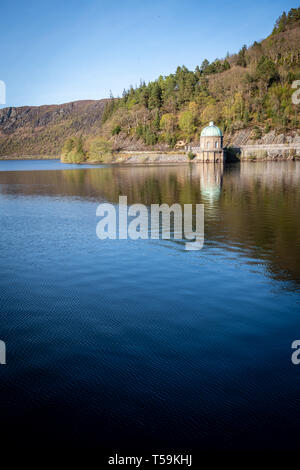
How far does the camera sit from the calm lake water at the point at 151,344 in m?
6.99

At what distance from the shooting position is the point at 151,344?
10055 mm

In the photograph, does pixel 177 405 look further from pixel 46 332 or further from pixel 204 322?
pixel 46 332

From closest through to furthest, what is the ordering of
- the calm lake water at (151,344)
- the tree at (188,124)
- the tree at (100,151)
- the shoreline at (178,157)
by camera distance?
the calm lake water at (151,344) < the shoreline at (178,157) < the tree at (100,151) < the tree at (188,124)

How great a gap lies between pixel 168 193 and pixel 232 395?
38242mm

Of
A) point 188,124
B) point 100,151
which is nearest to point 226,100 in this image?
point 188,124

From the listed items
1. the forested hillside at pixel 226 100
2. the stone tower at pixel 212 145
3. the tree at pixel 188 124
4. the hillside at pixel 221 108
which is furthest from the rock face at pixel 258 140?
the tree at pixel 188 124

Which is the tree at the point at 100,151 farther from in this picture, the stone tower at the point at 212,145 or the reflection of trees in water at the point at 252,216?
the reflection of trees in water at the point at 252,216

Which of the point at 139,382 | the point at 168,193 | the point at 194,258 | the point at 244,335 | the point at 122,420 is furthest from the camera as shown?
the point at 168,193

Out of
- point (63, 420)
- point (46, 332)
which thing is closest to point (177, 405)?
point (63, 420)

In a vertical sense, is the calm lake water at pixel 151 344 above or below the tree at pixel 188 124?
below

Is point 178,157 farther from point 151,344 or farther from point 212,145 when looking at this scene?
point 151,344
